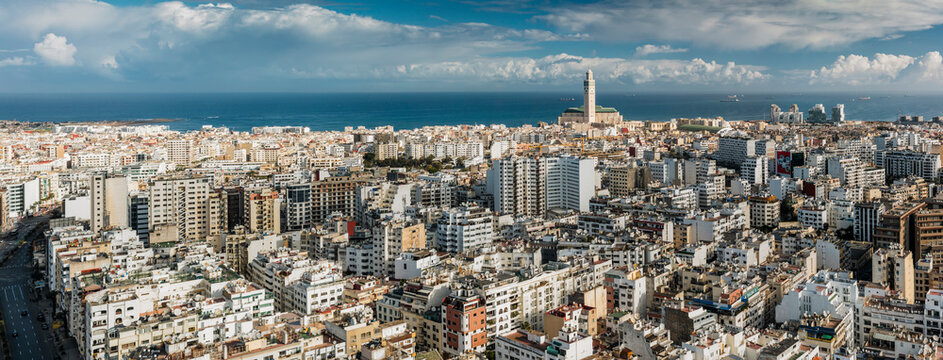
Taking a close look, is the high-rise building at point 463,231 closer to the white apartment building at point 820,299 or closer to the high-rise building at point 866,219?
the white apartment building at point 820,299

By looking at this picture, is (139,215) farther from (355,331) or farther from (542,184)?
(355,331)

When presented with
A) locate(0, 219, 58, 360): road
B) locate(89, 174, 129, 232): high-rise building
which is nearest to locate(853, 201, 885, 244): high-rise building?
locate(0, 219, 58, 360): road

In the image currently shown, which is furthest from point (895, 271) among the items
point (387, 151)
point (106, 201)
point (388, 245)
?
point (387, 151)

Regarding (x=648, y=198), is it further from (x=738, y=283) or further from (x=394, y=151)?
(x=394, y=151)

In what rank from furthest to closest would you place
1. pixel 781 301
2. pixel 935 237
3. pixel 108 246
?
pixel 935 237, pixel 108 246, pixel 781 301

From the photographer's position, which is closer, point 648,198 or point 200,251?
point 200,251

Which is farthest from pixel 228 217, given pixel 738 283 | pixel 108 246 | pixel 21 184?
pixel 738 283

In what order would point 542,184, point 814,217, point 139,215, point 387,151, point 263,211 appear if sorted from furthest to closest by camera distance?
point 387,151 < point 542,184 < point 263,211 < point 139,215 < point 814,217
